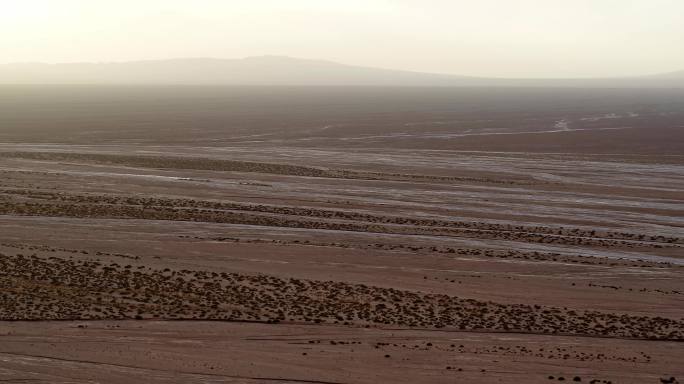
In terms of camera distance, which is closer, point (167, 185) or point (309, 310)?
point (309, 310)

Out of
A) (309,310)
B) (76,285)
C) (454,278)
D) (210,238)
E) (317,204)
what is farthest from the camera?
(317,204)

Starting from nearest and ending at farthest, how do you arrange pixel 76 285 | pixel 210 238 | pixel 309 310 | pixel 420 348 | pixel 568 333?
pixel 420 348 → pixel 568 333 → pixel 309 310 → pixel 76 285 → pixel 210 238

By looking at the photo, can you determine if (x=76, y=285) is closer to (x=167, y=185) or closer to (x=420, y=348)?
(x=420, y=348)

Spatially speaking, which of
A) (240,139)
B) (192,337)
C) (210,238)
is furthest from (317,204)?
(240,139)

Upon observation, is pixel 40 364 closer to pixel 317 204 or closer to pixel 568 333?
pixel 568 333

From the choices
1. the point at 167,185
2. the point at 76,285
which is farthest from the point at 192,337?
the point at 167,185

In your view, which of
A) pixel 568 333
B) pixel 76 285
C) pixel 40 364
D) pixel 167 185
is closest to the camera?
pixel 40 364
